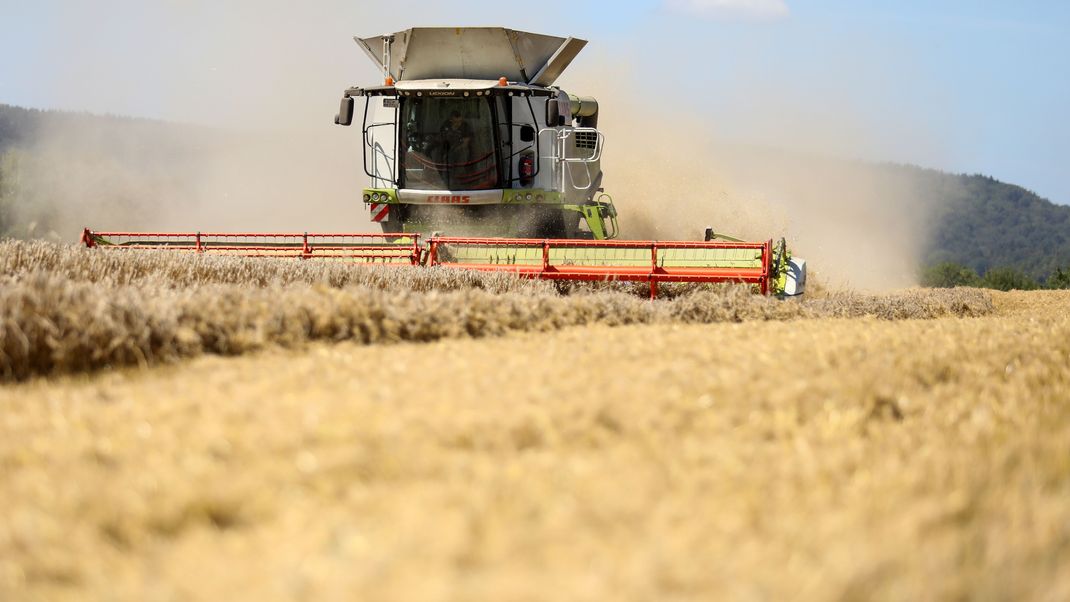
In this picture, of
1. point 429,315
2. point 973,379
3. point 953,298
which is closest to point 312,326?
point 429,315

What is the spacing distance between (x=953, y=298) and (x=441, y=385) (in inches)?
→ 332

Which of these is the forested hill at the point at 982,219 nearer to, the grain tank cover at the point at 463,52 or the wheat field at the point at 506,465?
the grain tank cover at the point at 463,52

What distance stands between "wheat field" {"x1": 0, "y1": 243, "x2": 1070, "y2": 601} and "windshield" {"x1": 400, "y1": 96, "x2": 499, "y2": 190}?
326 inches

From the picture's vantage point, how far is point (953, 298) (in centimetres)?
1000

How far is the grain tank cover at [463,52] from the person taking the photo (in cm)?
1221

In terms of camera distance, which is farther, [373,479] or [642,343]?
[642,343]

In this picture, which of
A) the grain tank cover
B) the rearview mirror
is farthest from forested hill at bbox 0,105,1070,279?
the rearview mirror

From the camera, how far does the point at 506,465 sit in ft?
6.42

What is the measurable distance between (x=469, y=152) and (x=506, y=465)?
1026cm

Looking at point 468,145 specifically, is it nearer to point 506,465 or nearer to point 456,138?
point 456,138

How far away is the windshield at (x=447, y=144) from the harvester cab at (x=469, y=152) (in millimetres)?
11

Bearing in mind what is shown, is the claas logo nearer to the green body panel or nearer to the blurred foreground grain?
the green body panel

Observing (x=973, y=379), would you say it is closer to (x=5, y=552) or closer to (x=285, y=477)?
(x=285, y=477)

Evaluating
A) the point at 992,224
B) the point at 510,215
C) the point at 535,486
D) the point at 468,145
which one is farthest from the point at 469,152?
the point at 992,224
